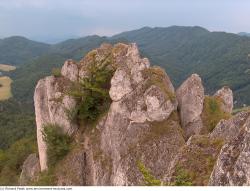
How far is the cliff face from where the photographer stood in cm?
3603

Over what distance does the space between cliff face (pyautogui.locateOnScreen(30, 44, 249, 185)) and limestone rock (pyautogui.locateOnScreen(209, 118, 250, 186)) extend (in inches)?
660

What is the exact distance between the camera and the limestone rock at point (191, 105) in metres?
39.8

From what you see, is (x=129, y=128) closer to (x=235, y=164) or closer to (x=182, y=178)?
(x=182, y=178)

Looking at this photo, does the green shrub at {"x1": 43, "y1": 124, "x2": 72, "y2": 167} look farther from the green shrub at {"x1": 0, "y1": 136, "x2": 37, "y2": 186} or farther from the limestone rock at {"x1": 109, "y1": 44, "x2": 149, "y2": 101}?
the green shrub at {"x1": 0, "y1": 136, "x2": 37, "y2": 186}

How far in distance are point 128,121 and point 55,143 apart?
27.0 ft

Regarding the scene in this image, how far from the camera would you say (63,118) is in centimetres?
4322

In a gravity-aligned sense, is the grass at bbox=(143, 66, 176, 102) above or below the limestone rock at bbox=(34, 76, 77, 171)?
above

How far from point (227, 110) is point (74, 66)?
17.1 m

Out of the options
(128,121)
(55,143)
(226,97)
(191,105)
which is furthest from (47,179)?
(226,97)

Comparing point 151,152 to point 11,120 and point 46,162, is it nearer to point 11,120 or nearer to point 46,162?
point 46,162

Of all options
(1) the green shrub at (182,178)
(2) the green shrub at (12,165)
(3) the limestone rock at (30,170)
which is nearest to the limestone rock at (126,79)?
(3) the limestone rock at (30,170)

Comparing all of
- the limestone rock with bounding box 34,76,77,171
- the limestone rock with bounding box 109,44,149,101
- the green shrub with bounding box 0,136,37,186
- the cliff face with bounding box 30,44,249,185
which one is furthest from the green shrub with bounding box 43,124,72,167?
the green shrub with bounding box 0,136,37,186

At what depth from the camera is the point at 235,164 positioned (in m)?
16.0

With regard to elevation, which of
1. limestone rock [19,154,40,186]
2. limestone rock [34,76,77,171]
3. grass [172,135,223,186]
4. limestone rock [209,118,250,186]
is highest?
limestone rock [209,118,250,186]
